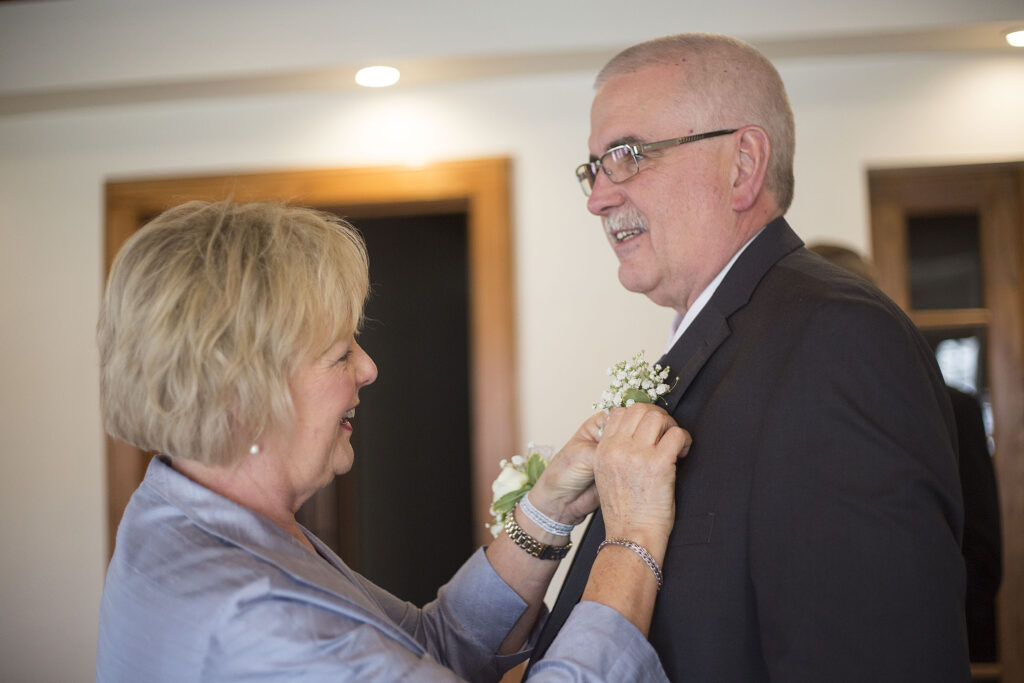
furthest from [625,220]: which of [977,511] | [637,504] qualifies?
[977,511]

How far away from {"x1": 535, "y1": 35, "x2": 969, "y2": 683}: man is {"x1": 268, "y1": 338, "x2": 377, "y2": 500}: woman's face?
50 cm

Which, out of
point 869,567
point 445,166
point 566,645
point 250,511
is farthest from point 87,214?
point 869,567

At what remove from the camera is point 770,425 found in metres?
1.30

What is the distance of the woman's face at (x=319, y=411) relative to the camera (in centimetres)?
143

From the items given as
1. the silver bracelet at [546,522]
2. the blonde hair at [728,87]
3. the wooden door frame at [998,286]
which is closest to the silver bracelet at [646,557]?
the silver bracelet at [546,522]

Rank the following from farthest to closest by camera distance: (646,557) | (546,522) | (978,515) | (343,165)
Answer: (343,165), (978,515), (546,522), (646,557)

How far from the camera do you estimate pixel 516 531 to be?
6.06 feet

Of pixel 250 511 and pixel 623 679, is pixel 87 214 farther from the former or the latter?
pixel 623 679

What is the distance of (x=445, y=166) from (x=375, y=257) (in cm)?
253

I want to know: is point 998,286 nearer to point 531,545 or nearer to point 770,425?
point 531,545

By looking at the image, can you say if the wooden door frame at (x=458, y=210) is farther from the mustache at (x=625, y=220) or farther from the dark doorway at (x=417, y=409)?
the dark doorway at (x=417, y=409)

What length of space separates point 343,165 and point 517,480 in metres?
2.36

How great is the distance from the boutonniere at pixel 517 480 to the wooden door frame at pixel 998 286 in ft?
8.03

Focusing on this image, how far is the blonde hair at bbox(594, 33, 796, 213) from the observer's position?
5.51 ft
